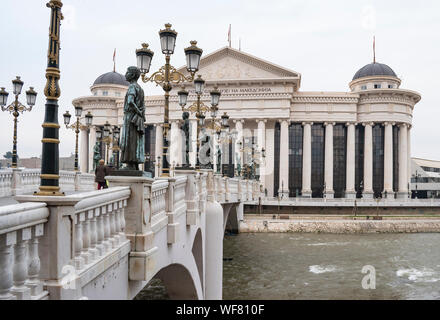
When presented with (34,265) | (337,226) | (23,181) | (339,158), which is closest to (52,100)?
(34,265)

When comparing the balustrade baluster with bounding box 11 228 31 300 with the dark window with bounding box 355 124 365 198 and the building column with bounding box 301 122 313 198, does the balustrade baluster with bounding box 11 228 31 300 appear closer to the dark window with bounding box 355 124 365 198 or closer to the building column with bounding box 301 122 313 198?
the building column with bounding box 301 122 313 198

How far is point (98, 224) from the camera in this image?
18.8 feet

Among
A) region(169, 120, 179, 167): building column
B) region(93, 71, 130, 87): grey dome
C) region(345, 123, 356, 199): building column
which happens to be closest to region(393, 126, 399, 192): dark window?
region(345, 123, 356, 199): building column

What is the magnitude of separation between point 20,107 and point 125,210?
15834 millimetres

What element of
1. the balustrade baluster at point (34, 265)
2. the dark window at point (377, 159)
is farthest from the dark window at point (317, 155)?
the balustrade baluster at point (34, 265)

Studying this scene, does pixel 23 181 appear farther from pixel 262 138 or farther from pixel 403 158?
pixel 403 158

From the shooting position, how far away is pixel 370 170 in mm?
68312

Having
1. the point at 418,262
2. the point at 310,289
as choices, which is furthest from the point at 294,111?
the point at 310,289

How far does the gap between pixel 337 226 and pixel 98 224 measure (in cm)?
4400

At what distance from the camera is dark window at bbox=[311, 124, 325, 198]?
70.2 meters

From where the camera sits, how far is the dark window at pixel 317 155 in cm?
7025

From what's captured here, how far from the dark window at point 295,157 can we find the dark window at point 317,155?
219 centimetres

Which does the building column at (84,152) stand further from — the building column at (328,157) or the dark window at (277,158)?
the building column at (328,157)
